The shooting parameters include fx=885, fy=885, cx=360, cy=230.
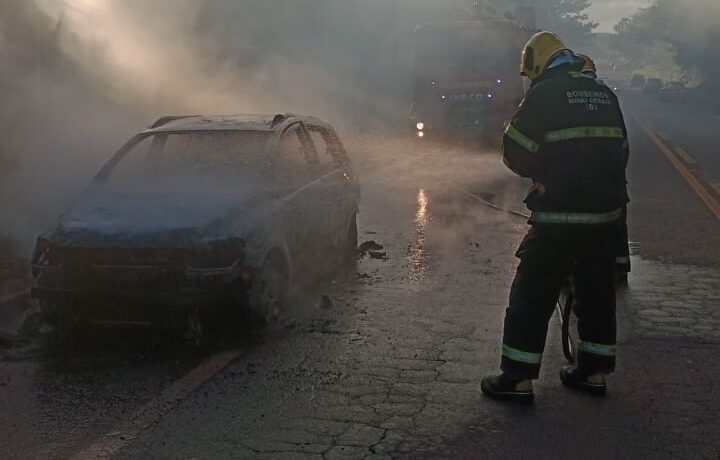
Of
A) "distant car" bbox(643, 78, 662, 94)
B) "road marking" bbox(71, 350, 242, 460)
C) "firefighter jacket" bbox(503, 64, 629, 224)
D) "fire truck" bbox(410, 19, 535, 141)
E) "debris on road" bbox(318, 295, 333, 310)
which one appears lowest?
"road marking" bbox(71, 350, 242, 460)

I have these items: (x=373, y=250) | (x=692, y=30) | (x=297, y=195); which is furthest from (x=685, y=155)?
(x=692, y=30)

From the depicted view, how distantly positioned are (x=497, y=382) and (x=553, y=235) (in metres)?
0.82

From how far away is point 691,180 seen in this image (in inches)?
600

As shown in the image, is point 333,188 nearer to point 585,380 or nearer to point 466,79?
point 585,380

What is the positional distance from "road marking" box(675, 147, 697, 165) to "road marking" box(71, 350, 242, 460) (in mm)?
15385

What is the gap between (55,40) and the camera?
33.6ft

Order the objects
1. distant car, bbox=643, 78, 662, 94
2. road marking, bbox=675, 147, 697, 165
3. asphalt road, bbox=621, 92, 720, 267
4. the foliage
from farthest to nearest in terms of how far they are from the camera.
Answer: distant car, bbox=643, 78, 662, 94 → the foliage → road marking, bbox=675, 147, 697, 165 → asphalt road, bbox=621, 92, 720, 267

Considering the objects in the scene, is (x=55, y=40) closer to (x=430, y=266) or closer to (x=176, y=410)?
(x=430, y=266)

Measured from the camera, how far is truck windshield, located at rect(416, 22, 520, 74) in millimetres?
18000

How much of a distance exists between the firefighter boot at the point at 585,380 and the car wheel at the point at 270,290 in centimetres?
203

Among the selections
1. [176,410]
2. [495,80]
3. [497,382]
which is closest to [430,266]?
[497,382]

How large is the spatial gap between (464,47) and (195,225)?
13551 millimetres

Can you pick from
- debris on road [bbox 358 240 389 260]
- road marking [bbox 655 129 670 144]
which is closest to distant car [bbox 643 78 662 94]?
road marking [bbox 655 129 670 144]

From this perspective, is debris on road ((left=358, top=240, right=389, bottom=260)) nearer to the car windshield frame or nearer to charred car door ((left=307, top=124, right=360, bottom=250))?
charred car door ((left=307, top=124, right=360, bottom=250))
